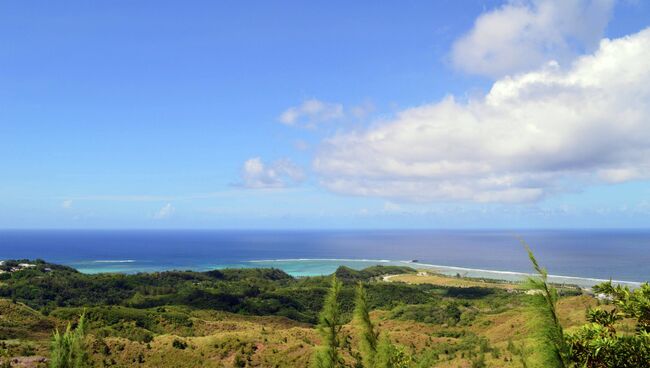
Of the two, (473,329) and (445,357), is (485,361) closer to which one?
(445,357)

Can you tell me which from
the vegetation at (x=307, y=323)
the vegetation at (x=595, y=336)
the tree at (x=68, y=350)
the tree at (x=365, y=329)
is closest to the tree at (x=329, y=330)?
the vegetation at (x=307, y=323)

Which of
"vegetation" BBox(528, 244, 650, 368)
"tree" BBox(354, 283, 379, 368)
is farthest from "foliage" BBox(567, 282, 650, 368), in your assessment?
"tree" BBox(354, 283, 379, 368)

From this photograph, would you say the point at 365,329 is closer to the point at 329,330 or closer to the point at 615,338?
the point at 329,330

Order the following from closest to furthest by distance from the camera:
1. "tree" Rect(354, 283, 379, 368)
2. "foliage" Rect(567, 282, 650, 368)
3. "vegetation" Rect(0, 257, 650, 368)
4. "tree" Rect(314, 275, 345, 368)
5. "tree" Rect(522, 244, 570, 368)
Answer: "tree" Rect(522, 244, 570, 368)
"foliage" Rect(567, 282, 650, 368)
"vegetation" Rect(0, 257, 650, 368)
"tree" Rect(354, 283, 379, 368)
"tree" Rect(314, 275, 345, 368)

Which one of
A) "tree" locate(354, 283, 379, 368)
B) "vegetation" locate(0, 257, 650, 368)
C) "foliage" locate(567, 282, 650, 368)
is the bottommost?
"vegetation" locate(0, 257, 650, 368)

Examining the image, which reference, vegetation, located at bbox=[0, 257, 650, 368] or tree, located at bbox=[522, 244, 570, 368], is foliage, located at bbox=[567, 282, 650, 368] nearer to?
vegetation, located at bbox=[0, 257, 650, 368]

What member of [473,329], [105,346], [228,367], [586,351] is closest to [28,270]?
[105,346]

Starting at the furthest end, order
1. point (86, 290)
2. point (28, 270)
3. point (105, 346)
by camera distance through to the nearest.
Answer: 1. point (28, 270)
2. point (86, 290)
3. point (105, 346)

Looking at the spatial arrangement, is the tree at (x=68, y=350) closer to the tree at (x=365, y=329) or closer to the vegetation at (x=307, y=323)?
the vegetation at (x=307, y=323)
